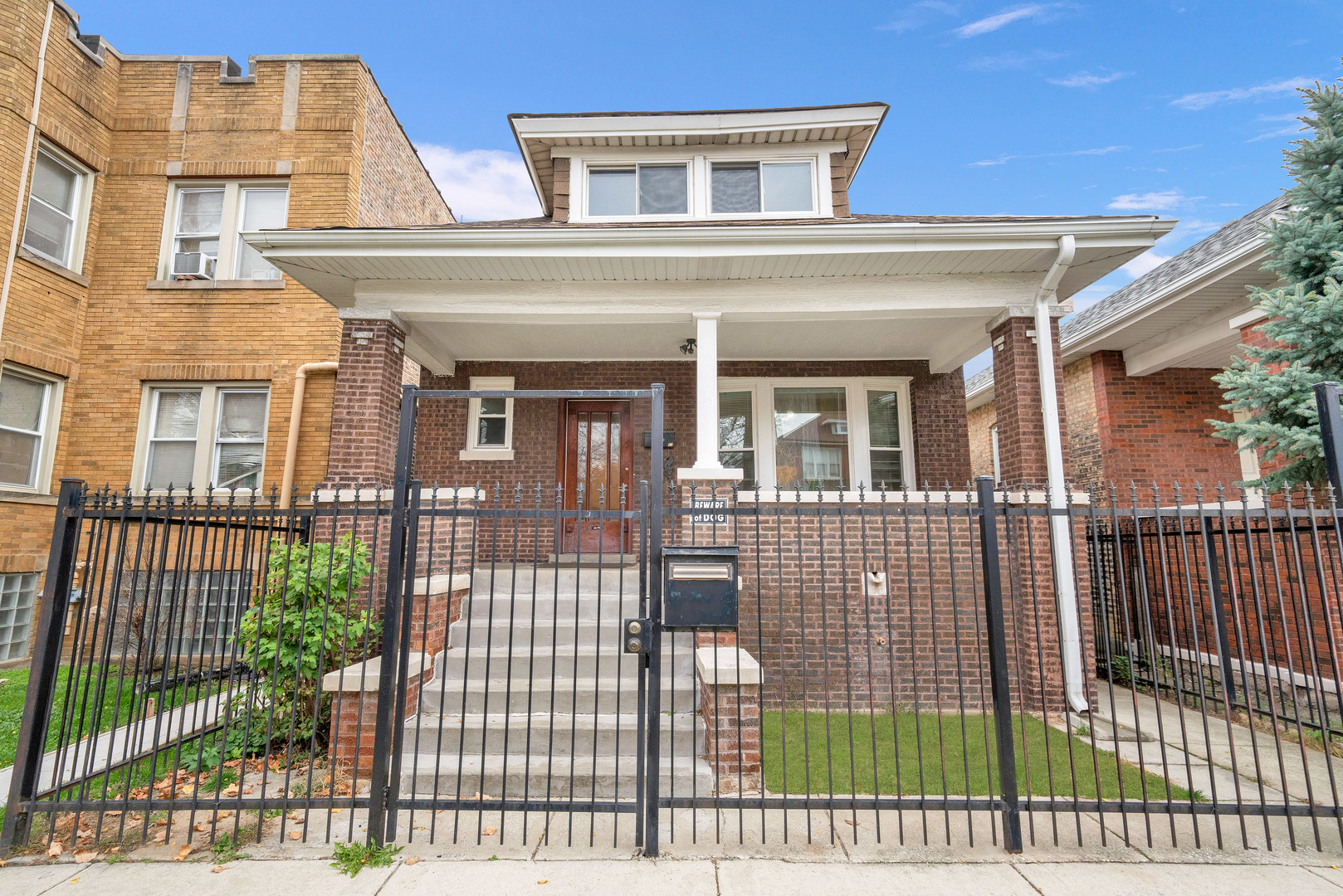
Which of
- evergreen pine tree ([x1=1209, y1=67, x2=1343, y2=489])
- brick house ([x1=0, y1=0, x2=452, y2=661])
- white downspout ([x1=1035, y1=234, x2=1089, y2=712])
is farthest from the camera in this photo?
brick house ([x1=0, y1=0, x2=452, y2=661])

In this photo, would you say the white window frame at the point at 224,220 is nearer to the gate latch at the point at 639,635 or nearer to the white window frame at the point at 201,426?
the white window frame at the point at 201,426

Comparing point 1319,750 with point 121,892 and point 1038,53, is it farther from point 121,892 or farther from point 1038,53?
point 1038,53

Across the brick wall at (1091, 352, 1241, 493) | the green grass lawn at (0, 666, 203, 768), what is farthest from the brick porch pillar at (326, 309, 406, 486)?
the brick wall at (1091, 352, 1241, 493)

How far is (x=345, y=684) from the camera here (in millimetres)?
4141

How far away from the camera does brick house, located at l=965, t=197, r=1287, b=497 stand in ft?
25.6

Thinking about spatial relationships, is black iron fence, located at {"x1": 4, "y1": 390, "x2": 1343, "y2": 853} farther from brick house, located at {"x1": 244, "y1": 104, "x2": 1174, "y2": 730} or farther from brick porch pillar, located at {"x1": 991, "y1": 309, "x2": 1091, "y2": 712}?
brick house, located at {"x1": 244, "y1": 104, "x2": 1174, "y2": 730}

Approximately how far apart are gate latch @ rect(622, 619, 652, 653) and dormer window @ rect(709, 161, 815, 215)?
6.41 m

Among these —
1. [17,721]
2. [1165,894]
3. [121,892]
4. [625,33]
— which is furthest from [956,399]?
[625,33]

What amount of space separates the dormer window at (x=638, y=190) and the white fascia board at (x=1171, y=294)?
19.3 feet

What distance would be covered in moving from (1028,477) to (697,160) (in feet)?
18.3

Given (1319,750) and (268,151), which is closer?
A: (1319,750)

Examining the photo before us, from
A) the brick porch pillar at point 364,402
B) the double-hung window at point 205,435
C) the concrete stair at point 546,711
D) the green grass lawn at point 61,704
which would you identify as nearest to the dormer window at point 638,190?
the brick porch pillar at point 364,402

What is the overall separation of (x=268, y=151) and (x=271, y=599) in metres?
8.15

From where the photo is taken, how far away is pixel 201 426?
9156mm
